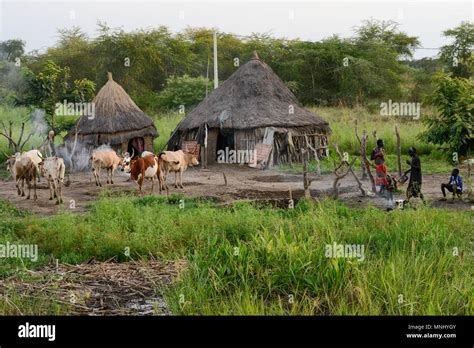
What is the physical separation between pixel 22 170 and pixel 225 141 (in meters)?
3.83

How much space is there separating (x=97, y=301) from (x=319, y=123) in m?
3.61

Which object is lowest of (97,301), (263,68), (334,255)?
(97,301)

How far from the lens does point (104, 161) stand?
7160 mm

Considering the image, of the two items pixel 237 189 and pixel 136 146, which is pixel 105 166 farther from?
pixel 237 189

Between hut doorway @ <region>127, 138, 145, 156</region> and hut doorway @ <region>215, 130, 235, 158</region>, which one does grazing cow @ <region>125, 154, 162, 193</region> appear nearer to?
hut doorway @ <region>127, 138, 145, 156</region>

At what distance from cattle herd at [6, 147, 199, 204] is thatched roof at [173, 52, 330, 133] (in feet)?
2.35

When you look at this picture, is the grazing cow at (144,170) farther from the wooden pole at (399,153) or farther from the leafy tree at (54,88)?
the wooden pole at (399,153)

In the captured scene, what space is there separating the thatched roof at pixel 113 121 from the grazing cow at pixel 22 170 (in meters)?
0.61

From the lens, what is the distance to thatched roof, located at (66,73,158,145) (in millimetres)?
6738

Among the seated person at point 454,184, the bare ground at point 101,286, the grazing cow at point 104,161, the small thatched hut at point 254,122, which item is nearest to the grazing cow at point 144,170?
the grazing cow at point 104,161
